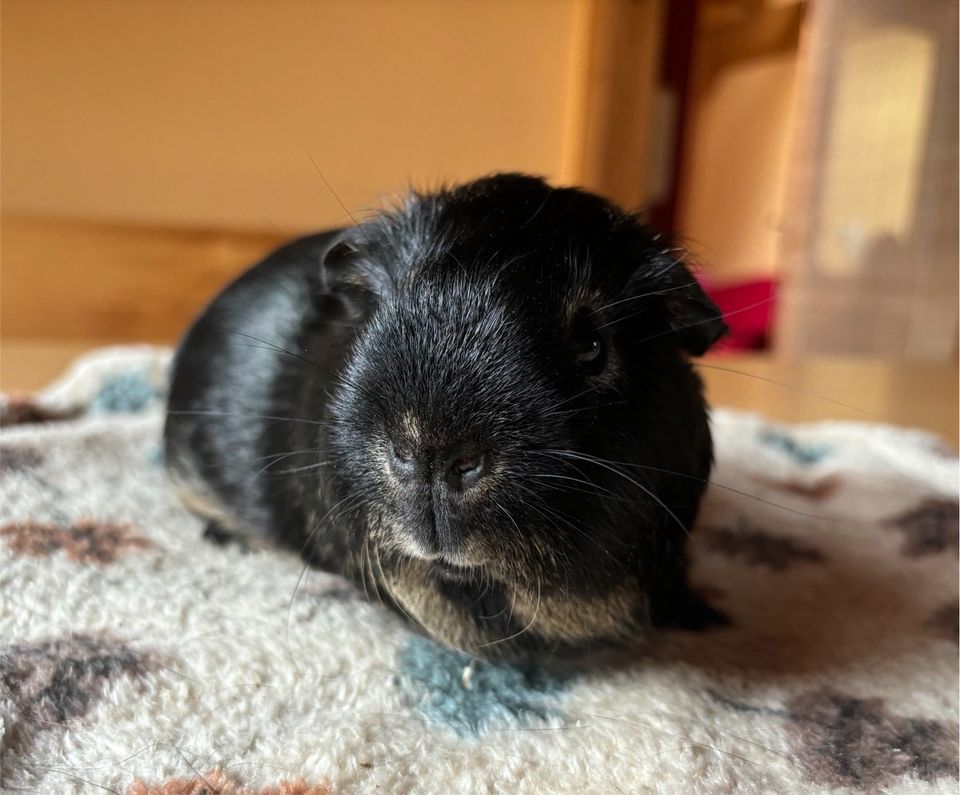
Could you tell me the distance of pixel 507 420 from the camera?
0.73 m

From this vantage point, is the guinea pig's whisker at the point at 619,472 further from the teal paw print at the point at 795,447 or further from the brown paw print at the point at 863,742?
the teal paw print at the point at 795,447

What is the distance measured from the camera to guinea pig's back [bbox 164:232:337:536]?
1.19 meters

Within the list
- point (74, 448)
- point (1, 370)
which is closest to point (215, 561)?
point (74, 448)

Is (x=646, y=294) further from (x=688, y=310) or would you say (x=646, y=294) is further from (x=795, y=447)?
(x=795, y=447)

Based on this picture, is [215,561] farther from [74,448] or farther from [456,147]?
[456,147]

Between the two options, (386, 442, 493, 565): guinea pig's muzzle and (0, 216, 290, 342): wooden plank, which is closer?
(386, 442, 493, 565): guinea pig's muzzle

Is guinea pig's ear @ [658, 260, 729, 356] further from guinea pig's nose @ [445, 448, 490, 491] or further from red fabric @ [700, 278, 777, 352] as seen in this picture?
red fabric @ [700, 278, 777, 352]

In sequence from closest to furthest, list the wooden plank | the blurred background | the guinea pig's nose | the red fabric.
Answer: the guinea pig's nose, the blurred background, the wooden plank, the red fabric

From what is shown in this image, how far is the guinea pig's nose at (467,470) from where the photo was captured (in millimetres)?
723

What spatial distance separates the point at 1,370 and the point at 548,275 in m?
2.19

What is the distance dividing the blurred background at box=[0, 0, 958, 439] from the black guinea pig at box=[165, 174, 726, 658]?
1.58 m

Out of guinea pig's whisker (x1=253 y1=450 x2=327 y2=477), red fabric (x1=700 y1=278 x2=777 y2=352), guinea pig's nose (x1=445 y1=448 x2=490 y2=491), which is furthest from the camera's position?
red fabric (x1=700 y1=278 x2=777 y2=352)

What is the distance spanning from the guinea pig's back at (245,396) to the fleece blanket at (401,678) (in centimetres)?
8

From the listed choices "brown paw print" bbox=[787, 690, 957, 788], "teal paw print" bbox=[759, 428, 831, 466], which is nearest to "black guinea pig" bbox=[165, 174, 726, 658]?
"brown paw print" bbox=[787, 690, 957, 788]
